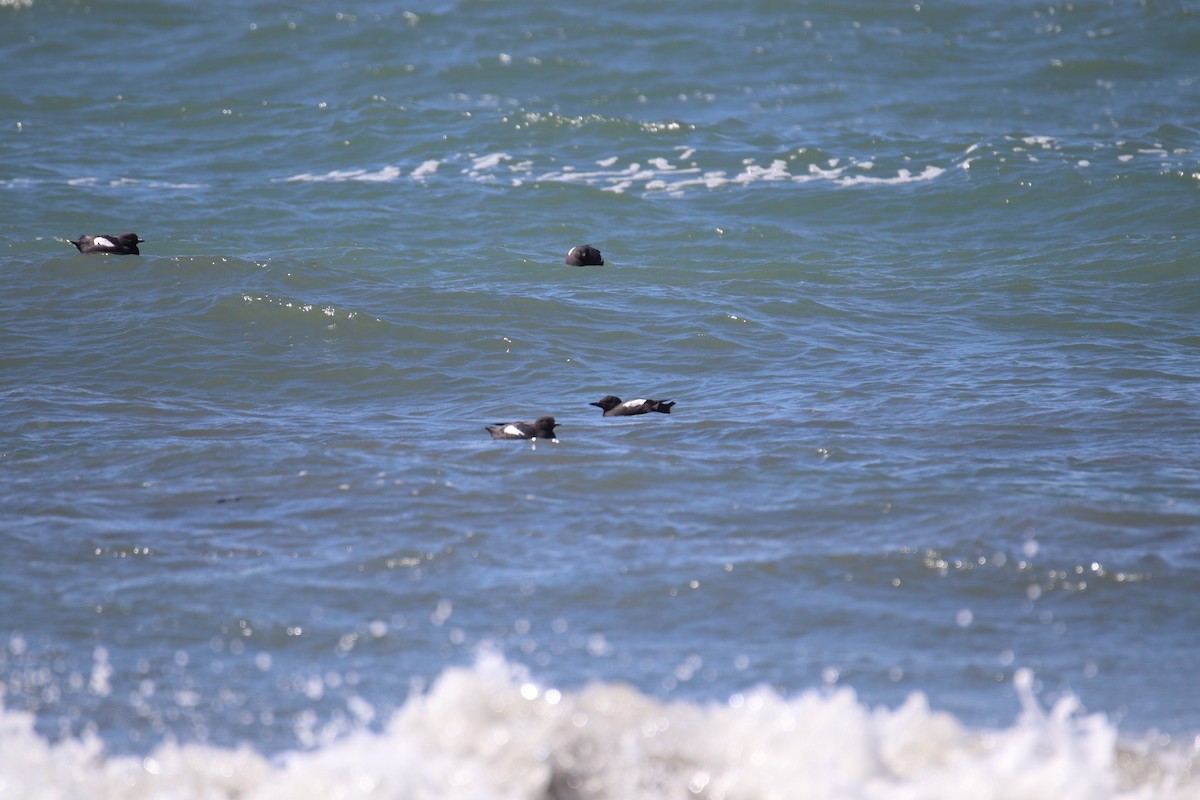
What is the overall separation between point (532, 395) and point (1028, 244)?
684cm

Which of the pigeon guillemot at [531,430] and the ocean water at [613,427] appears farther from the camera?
the pigeon guillemot at [531,430]

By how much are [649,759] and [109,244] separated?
9.84 meters

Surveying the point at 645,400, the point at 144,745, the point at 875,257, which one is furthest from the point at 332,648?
the point at 875,257

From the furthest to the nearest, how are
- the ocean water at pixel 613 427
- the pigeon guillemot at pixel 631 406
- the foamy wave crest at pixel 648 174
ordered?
the foamy wave crest at pixel 648 174
the pigeon guillemot at pixel 631 406
the ocean water at pixel 613 427

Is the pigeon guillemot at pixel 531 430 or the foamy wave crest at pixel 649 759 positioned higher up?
the pigeon guillemot at pixel 531 430

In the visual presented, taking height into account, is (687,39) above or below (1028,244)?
above

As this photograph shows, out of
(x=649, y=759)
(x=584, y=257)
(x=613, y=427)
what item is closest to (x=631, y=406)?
(x=613, y=427)

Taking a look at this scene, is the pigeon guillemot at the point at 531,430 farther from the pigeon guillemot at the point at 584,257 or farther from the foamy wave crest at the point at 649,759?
the pigeon guillemot at the point at 584,257

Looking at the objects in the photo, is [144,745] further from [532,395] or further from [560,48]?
[560,48]

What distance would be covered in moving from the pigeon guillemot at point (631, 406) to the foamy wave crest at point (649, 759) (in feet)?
13.8

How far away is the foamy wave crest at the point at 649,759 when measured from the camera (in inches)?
173

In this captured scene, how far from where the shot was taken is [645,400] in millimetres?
8891

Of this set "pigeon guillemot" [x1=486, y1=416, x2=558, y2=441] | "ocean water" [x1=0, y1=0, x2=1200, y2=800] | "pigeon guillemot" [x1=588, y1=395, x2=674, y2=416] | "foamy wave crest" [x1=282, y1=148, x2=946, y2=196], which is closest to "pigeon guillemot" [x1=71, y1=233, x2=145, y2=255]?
"ocean water" [x1=0, y1=0, x2=1200, y2=800]

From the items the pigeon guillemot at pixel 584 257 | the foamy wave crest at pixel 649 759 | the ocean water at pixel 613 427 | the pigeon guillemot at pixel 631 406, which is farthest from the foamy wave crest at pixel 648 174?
the foamy wave crest at pixel 649 759
